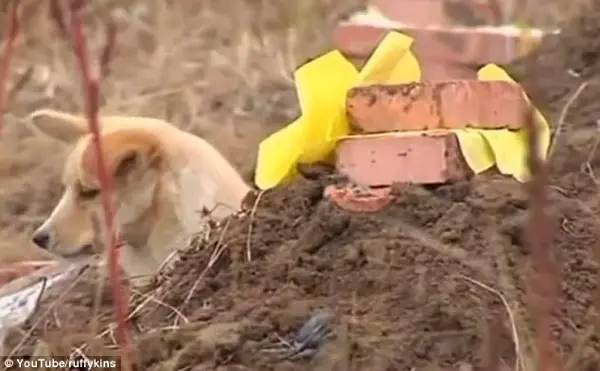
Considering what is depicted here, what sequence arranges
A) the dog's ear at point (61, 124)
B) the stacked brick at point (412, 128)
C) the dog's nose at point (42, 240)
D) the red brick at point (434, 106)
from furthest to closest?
the dog's ear at point (61, 124) < the dog's nose at point (42, 240) < the red brick at point (434, 106) < the stacked brick at point (412, 128)

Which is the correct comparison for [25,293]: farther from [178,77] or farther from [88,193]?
[178,77]

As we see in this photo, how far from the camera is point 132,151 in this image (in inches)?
120

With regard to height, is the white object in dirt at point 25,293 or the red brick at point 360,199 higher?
the red brick at point 360,199

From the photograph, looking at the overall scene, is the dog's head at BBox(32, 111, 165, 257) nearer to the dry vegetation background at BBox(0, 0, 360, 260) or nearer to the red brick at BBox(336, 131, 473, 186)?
the dry vegetation background at BBox(0, 0, 360, 260)

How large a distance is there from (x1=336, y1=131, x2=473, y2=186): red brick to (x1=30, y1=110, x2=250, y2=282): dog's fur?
1.65 feet

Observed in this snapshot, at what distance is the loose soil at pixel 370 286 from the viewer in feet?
5.49

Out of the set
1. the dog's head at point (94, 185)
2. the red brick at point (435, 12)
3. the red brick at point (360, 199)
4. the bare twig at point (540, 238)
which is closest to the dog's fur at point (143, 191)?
the dog's head at point (94, 185)

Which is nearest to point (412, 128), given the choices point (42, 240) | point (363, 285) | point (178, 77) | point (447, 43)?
point (363, 285)

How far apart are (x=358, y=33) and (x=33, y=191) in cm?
107

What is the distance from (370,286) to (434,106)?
60 cm

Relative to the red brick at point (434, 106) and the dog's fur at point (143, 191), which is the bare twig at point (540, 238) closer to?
the red brick at point (434, 106)

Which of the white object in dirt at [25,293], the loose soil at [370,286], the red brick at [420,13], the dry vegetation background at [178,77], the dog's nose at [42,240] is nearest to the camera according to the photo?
the loose soil at [370,286]

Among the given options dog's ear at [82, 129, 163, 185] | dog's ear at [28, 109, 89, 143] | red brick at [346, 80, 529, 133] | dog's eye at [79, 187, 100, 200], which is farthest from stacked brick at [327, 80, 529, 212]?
dog's ear at [28, 109, 89, 143]

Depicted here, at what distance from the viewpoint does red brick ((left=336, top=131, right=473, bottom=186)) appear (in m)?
2.25
